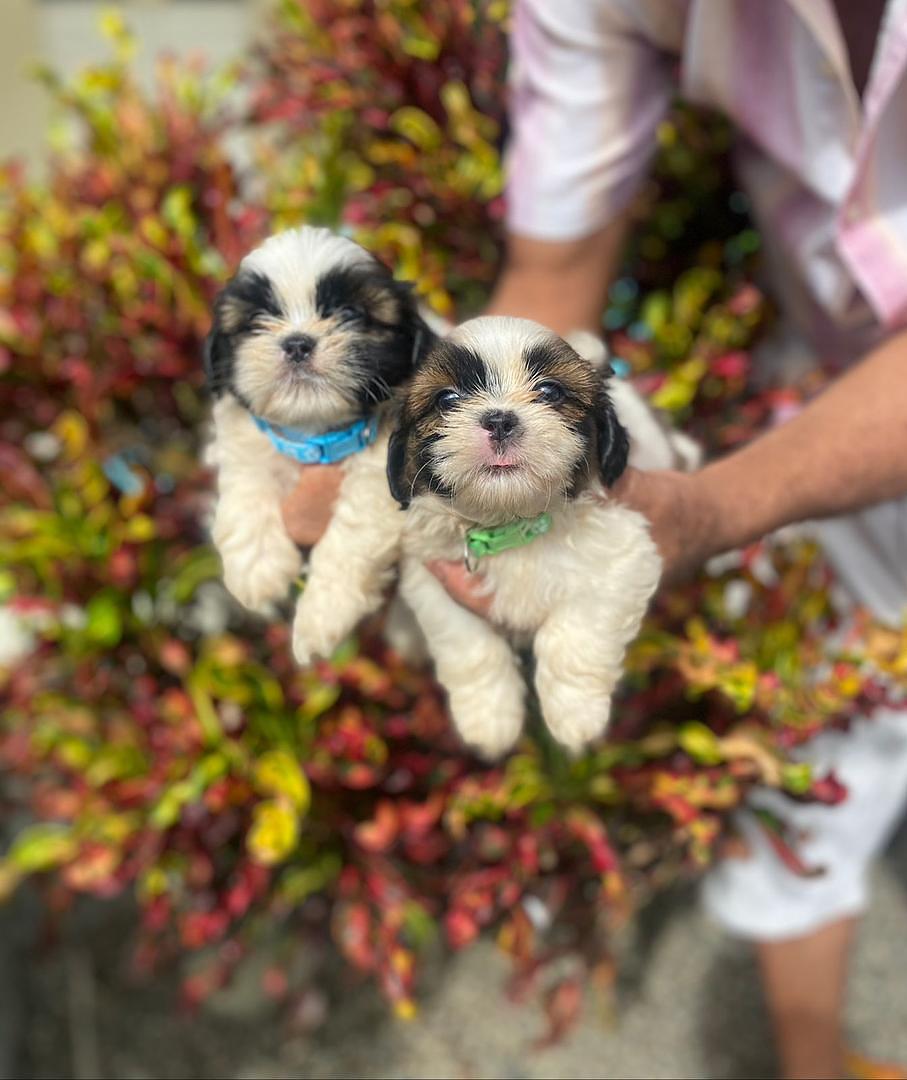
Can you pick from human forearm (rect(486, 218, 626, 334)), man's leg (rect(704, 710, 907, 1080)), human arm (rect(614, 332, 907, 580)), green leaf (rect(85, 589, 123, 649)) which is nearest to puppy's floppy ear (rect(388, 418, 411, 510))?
human arm (rect(614, 332, 907, 580))

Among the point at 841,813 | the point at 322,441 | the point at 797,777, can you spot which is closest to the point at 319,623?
the point at 322,441

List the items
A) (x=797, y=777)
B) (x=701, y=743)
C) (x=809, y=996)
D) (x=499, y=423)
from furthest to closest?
(x=809, y=996)
(x=701, y=743)
(x=797, y=777)
(x=499, y=423)

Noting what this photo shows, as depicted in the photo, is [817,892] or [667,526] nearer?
[667,526]

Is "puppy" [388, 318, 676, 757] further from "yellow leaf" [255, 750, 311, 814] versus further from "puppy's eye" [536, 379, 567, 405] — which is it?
"yellow leaf" [255, 750, 311, 814]

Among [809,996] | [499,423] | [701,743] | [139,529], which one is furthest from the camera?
[809,996]

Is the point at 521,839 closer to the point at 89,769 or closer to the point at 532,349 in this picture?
the point at 89,769

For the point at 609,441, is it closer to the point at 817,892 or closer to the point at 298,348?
the point at 298,348

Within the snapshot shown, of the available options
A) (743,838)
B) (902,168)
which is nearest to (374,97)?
(902,168)
